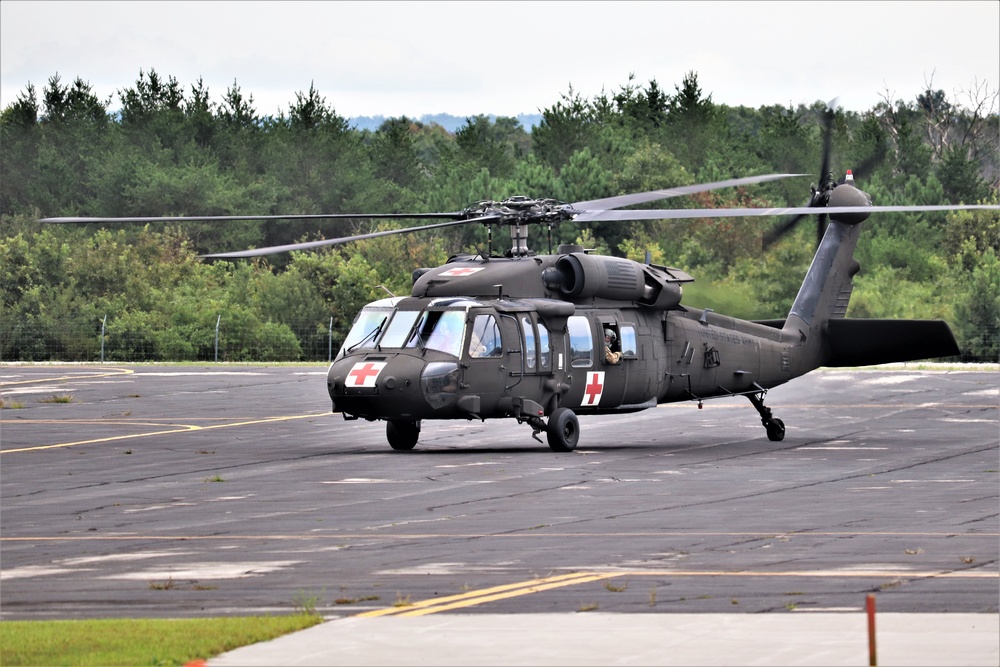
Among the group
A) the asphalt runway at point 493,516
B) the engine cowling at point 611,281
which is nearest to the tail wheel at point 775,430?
the asphalt runway at point 493,516

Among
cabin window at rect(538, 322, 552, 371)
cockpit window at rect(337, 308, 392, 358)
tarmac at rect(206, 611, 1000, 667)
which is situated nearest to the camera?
tarmac at rect(206, 611, 1000, 667)

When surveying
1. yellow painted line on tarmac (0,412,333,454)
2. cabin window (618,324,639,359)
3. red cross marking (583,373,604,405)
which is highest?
cabin window (618,324,639,359)

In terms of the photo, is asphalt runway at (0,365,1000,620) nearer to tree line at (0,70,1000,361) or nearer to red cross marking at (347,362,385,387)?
red cross marking at (347,362,385,387)

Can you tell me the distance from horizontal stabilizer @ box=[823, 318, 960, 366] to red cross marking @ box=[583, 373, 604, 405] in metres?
6.17

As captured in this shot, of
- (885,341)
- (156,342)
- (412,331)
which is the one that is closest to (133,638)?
(412,331)

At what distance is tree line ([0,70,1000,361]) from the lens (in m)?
68.5

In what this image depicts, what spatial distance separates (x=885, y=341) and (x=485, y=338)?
9.09m

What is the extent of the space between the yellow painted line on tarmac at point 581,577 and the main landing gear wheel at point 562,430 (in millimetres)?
12404

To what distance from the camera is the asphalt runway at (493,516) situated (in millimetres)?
13055

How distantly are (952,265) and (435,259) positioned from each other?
25675 mm

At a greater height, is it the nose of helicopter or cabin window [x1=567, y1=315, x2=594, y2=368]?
cabin window [x1=567, y1=315, x2=594, y2=368]

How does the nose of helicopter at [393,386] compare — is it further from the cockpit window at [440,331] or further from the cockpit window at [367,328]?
the cockpit window at [367,328]

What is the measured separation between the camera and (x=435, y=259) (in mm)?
76062

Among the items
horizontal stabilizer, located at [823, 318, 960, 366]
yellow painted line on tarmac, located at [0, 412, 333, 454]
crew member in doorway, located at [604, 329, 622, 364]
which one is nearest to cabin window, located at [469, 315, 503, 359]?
crew member in doorway, located at [604, 329, 622, 364]
